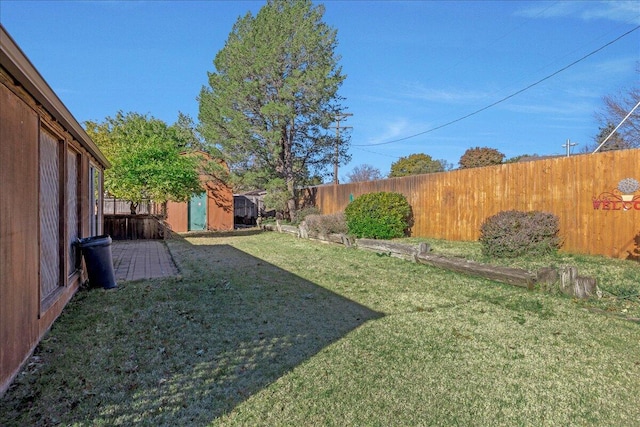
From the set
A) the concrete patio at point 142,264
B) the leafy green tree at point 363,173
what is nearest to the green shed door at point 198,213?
the concrete patio at point 142,264

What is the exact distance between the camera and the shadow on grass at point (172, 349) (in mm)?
2543

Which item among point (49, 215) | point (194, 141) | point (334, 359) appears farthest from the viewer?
point (194, 141)

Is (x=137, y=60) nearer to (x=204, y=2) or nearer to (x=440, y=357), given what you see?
(x=204, y=2)

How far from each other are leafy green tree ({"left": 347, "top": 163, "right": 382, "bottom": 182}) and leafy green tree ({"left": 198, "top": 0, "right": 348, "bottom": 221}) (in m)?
28.3

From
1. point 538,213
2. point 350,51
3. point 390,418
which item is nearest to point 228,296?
point 390,418

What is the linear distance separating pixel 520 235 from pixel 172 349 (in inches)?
256

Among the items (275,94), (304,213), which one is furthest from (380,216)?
(275,94)

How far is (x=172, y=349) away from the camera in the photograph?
11.8 ft

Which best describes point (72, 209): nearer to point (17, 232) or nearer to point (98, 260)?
point (98, 260)

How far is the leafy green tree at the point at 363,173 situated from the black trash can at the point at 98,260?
41.8 meters

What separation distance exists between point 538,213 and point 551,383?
5.96 meters

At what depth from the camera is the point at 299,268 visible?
8.30 m

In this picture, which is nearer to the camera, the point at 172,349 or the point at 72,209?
the point at 172,349

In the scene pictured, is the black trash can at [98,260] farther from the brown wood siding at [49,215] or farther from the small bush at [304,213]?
the small bush at [304,213]
